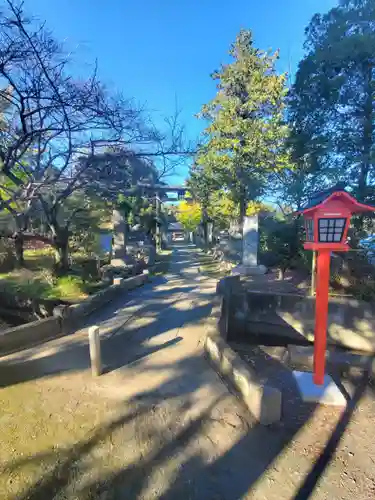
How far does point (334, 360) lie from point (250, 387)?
2.95 meters

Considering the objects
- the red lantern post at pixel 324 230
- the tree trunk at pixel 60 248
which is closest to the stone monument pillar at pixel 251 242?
the tree trunk at pixel 60 248

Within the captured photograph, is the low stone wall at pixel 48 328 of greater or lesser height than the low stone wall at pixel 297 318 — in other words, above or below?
above

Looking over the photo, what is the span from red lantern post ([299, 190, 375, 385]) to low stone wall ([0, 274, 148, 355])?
5137mm

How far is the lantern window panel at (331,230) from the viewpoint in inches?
154

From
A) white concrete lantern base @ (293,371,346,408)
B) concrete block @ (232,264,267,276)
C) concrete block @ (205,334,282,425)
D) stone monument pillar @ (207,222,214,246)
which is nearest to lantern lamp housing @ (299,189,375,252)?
concrete block @ (205,334,282,425)

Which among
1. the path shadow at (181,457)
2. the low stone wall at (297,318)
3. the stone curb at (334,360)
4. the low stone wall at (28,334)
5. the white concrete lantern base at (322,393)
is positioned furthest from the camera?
the low stone wall at (297,318)

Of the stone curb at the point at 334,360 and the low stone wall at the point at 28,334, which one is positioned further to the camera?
the stone curb at the point at 334,360

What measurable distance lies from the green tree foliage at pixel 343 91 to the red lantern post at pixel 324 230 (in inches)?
294

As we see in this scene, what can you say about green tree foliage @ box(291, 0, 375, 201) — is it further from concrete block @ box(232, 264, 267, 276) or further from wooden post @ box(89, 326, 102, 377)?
wooden post @ box(89, 326, 102, 377)

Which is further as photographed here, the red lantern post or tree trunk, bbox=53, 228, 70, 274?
tree trunk, bbox=53, 228, 70, 274

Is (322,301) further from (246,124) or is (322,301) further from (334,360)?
(246,124)

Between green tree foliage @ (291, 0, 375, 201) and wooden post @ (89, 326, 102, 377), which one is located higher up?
green tree foliage @ (291, 0, 375, 201)

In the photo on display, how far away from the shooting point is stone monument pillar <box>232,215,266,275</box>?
12047 mm

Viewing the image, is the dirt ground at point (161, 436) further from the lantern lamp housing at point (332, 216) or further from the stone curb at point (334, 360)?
the lantern lamp housing at point (332, 216)
